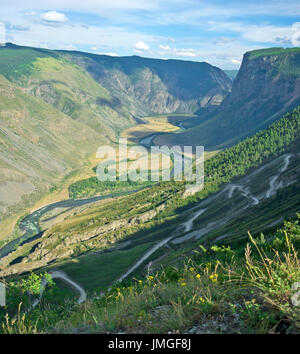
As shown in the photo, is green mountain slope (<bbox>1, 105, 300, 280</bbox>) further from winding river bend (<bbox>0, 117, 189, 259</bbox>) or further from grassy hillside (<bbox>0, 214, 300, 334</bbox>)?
grassy hillside (<bbox>0, 214, 300, 334</bbox>)

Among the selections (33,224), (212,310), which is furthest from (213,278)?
(33,224)

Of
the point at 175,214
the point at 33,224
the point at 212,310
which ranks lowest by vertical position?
the point at 33,224

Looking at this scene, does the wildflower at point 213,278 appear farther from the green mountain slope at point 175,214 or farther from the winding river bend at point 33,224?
the winding river bend at point 33,224

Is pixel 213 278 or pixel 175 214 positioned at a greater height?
pixel 213 278

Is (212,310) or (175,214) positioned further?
(175,214)

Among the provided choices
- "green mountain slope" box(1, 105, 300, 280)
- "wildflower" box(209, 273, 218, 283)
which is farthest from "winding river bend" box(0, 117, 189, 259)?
"wildflower" box(209, 273, 218, 283)

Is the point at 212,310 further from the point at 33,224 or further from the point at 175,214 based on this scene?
the point at 33,224

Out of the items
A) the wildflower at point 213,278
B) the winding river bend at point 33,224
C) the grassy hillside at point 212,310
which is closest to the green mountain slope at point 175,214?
the winding river bend at point 33,224

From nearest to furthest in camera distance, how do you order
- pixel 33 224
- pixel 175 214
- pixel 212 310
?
pixel 212 310 → pixel 175 214 → pixel 33 224

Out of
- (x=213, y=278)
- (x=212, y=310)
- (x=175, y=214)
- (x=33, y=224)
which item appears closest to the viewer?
(x=212, y=310)

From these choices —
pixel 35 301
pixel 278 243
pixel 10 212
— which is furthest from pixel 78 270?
pixel 10 212
